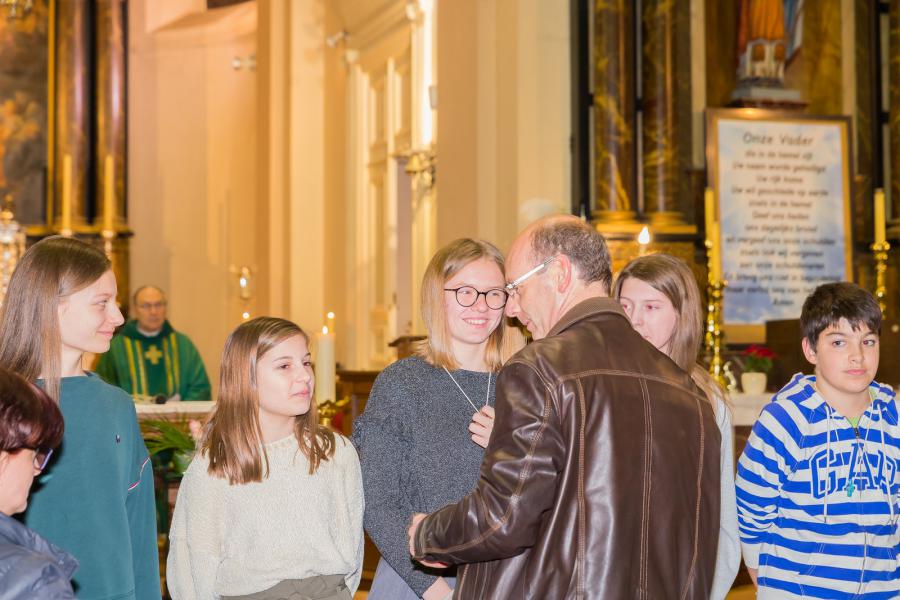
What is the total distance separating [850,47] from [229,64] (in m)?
8.54

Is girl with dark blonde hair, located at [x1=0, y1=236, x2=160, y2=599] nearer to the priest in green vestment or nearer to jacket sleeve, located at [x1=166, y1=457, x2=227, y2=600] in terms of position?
jacket sleeve, located at [x1=166, y1=457, x2=227, y2=600]

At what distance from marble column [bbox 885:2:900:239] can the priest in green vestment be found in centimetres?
498

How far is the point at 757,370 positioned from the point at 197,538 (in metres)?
4.41

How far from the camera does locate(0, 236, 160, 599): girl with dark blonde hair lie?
2.64m

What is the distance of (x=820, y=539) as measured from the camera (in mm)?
3059

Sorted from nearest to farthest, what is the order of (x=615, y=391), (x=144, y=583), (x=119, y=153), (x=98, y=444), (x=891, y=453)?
(x=615, y=391) < (x=98, y=444) < (x=144, y=583) < (x=891, y=453) < (x=119, y=153)

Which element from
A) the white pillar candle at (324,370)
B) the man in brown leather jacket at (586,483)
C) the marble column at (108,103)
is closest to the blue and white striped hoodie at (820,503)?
the man in brown leather jacket at (586,483)

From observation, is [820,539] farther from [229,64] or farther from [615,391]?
[229,64]

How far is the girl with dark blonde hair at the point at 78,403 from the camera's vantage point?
8.66ft

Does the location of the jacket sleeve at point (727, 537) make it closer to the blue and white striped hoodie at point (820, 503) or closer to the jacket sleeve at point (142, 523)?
the blue and white striped hoodie at point (820, 503)

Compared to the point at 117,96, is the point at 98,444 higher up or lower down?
lower down

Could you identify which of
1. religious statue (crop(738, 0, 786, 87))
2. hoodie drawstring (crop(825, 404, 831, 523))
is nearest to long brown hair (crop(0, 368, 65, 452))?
hoodie drawstring (crop(825, 404, 831, 523))

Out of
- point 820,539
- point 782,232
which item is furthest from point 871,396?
point 782,232

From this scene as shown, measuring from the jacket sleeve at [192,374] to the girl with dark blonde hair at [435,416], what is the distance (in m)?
5.29
